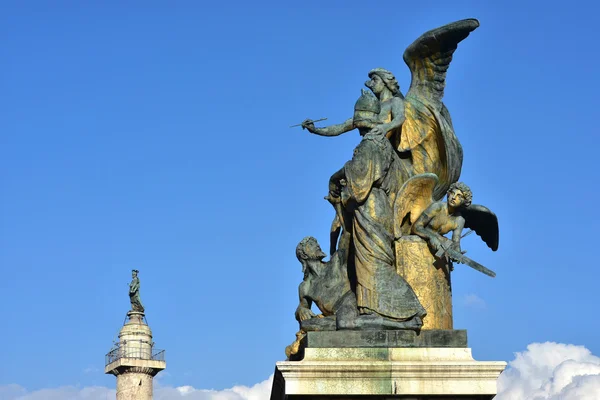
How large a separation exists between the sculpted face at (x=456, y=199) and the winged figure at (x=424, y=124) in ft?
1.80

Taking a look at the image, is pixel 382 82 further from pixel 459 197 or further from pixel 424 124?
pixel 459 197

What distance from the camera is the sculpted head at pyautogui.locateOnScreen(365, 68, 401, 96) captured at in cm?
1773

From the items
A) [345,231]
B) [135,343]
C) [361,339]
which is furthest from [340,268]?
[135,343]

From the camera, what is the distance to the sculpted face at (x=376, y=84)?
17.7m

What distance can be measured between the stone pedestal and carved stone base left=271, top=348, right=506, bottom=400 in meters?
65.2

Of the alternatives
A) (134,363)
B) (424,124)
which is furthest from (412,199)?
(134,363)

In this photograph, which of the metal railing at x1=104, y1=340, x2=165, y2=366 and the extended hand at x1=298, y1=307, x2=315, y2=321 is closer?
the extended hand at x1=298, y1=307, x2=315, y2=321

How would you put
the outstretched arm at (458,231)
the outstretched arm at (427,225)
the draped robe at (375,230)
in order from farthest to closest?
1. the outstretched arm at (458,231)
2. the outstretched arm at (427,225)
3. the draped robe at (375,230)

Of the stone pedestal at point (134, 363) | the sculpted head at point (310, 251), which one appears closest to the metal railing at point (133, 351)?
the stone pedestal at point (134, 363)

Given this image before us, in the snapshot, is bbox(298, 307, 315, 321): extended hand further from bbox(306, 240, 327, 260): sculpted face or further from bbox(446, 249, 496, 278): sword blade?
bbox(446, 249, 496, 278): sword blade

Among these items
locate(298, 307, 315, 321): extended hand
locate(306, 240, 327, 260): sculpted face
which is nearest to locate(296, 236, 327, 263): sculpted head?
locate(306, 240, 327, 260): sculpted face

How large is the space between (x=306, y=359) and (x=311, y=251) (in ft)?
9.20

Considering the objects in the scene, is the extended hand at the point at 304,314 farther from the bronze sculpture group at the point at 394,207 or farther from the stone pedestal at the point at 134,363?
the stone pedestal at the point at 134,363

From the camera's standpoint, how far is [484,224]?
1825 cm
